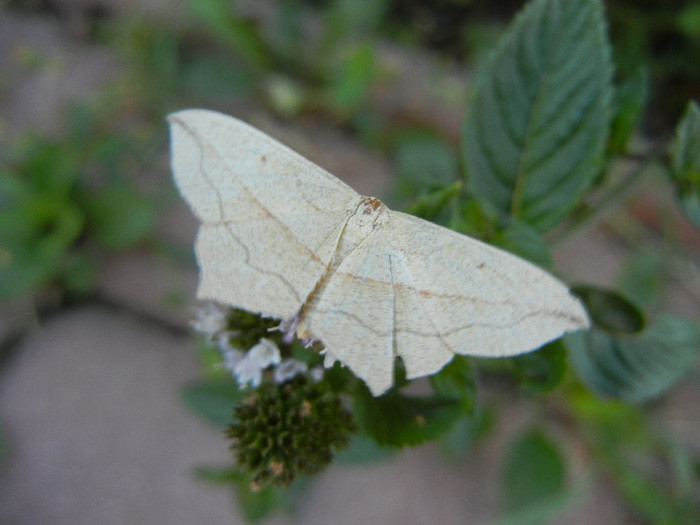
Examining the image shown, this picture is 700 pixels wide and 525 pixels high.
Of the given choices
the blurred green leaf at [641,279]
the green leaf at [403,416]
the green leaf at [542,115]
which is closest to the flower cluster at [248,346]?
the green leaf at [403,416]

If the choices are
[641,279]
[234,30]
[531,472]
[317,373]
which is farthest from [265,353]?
[234,30]

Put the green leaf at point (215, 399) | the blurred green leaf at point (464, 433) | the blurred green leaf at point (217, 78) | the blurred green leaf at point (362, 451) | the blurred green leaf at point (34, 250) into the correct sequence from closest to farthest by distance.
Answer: the blurred green leaf at point (362, 451) < the green leaf at point (215, 399) < the blurred green leaf at point (464, 433) < the blurred green leaf at point (34, 250) < the blurred green leaf at point (217, 78)

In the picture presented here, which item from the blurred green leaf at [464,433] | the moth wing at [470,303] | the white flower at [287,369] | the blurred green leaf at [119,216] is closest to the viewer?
the moth wing at [470,303]

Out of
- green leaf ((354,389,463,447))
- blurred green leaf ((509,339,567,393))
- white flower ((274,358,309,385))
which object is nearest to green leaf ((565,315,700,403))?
blurred green leaf ((509,339,567,393))

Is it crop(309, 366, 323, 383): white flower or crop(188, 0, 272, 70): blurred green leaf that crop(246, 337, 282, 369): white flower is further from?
crop(188, 0, 272, 70): blurred green leaf

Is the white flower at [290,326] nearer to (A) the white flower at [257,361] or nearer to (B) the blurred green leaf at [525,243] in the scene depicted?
(A) the white flower at [257,361]

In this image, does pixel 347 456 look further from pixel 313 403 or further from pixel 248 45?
pixel 248 45

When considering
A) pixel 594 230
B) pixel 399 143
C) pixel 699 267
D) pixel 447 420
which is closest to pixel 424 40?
pixel 399 143
